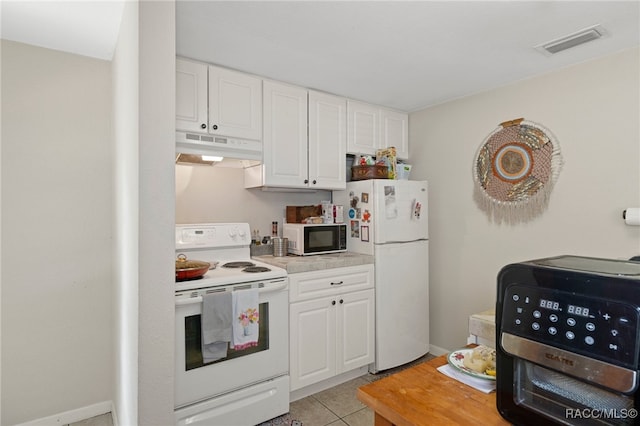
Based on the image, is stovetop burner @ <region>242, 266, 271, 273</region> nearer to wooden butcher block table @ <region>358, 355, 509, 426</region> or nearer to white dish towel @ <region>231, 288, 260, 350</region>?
white dish towel @ <region>231, 288, 260, 350</region>

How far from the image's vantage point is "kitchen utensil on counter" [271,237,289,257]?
2816mm

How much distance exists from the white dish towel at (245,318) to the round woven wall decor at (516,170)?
2023 mm

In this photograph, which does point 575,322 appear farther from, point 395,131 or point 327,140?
point 395,131

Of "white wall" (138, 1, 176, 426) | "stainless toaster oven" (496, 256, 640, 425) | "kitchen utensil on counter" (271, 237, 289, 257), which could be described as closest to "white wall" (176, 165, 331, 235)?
"kitchen utensil on counter" (271, 237, 289, 257)

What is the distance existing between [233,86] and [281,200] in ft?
3.46

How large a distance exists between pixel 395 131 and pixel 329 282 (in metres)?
1.69

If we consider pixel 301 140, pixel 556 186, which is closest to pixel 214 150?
pixel 301 140

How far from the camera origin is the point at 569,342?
2.21ft

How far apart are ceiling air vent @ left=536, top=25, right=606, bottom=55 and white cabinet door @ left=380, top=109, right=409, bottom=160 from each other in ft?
4.52

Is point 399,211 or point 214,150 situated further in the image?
point 399,211

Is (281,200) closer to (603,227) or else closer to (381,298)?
(381,298)

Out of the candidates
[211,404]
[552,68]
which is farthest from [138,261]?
[552,68]

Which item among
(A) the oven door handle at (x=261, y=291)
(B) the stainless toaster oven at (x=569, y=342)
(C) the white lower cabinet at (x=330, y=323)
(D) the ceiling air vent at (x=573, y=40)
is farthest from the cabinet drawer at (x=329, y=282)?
(D) the ceiling air vent at (x=573, y=40)

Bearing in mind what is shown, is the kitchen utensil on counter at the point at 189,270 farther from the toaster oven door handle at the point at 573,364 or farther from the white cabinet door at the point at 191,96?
the toaster oven door handle at the point at 573,364
